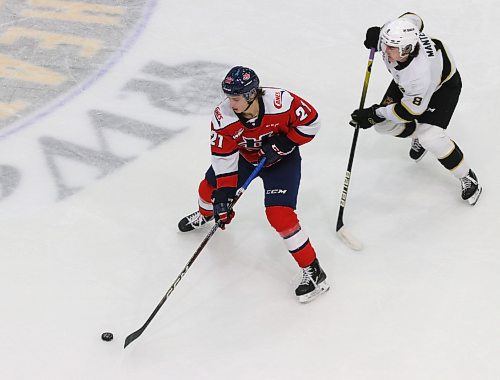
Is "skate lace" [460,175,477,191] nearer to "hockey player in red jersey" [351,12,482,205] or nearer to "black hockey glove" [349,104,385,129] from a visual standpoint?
"hockey player in red jersey" [351,12,482,205]

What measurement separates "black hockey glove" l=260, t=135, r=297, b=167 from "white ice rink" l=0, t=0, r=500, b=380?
2.19 ft

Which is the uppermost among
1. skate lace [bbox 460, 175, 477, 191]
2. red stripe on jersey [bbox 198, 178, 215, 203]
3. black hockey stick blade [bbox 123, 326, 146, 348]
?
skate lace [bbox 460, 175, 477, 191]

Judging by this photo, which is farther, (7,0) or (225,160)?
(7,0)

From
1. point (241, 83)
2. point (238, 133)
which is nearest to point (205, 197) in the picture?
point (238, 133)

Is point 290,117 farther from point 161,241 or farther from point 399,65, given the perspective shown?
point 161,241

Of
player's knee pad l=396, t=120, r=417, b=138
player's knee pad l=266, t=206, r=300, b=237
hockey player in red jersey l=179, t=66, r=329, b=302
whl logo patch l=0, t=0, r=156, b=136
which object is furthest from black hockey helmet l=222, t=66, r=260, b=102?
whl logo patch l=0, t=0, r=156, b=136

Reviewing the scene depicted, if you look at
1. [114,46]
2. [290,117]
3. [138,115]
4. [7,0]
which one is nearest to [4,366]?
[290,117]

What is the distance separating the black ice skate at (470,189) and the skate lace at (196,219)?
1.48 meters

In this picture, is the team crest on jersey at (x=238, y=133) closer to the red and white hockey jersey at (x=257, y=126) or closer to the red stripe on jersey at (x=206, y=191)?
the red and white hockey jersey at (x=257, y=126)

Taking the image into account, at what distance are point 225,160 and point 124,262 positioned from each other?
849 mm

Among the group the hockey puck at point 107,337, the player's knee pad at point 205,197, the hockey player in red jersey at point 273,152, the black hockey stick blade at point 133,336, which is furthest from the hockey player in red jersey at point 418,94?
the hockey puck at point 107,337

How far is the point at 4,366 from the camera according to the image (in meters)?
3.49

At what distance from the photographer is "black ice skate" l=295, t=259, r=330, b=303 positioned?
12.3 feet

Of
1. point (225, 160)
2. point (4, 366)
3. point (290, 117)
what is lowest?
point (4, 366)
